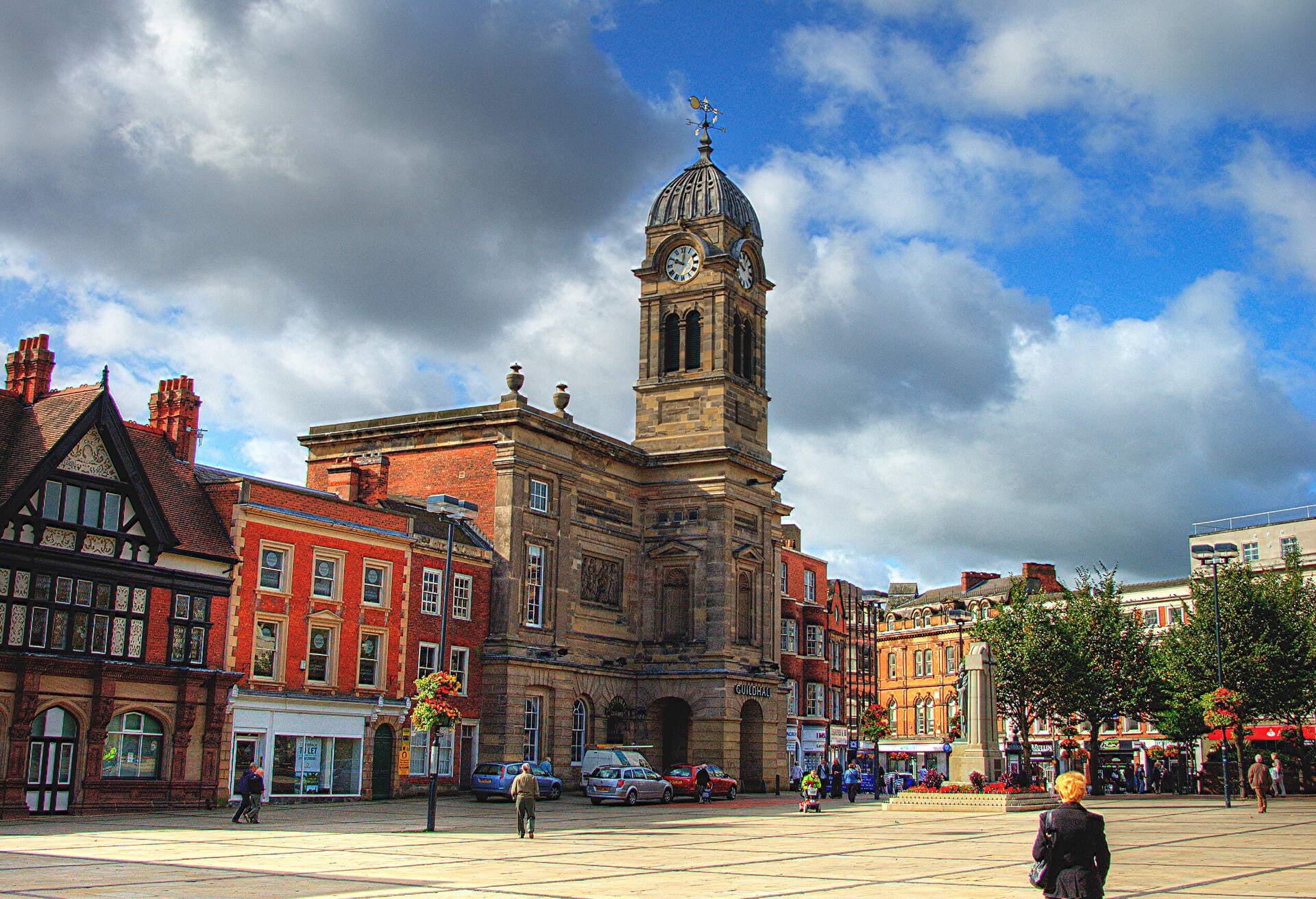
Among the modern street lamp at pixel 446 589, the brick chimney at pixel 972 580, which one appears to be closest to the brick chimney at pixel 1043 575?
the brick chimney at pixel 972 580

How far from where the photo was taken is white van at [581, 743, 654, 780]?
50.9m

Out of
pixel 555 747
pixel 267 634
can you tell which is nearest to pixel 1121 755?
pixel 555 747

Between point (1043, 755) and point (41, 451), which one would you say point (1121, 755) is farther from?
point (41, 451)

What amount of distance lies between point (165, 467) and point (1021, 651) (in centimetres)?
4039

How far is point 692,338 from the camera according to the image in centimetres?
6762

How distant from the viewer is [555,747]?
2222 inches

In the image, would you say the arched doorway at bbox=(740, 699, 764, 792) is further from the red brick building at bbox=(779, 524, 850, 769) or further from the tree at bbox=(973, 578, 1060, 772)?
the tree at bbox=(973, 578, 1060, 772)

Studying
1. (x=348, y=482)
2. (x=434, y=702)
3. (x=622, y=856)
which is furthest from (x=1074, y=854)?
(x=348, y=482)

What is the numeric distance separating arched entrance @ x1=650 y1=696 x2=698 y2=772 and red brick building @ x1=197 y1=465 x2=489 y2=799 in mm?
13221

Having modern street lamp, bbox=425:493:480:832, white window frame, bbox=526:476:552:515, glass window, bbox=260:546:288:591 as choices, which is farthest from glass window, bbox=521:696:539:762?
modern street lamp, bbox=425:493:480:832

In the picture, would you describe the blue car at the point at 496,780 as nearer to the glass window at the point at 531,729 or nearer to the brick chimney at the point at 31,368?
the glass window at the point at 531,729

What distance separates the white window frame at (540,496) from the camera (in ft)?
189

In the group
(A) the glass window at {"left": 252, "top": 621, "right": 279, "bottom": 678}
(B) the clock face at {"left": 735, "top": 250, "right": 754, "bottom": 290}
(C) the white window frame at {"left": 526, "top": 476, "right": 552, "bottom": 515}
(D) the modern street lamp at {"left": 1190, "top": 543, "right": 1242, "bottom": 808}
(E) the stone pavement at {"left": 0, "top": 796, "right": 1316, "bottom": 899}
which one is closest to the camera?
(E) the stone pavement at {"left": 0, "top": 796, "right": 1316, "bottom": 899}

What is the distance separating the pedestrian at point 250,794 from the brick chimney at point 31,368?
1364cm
